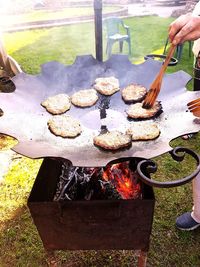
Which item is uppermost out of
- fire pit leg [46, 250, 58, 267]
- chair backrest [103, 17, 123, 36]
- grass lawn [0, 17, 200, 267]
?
chair backrest [103, 17, 123, 36]

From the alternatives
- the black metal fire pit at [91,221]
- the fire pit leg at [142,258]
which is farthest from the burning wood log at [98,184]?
the fire pit leg at [142,258]

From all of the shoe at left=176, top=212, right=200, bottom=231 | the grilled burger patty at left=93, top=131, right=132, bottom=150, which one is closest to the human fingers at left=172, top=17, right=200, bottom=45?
the grilled burger patty at left=93, top=131, right=132, bottom=150

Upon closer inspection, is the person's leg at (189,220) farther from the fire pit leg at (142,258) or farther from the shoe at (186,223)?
the fire pit leg at (142,258)

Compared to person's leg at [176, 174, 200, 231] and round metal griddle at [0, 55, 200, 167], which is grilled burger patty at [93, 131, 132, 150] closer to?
round metal griddle at [0, 55, 200, 167]

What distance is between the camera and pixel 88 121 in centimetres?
280

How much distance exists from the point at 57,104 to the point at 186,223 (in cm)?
209

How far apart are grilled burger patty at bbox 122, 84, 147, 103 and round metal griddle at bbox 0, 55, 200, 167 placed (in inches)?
4.2

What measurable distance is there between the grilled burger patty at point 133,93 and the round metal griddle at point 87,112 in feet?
0.35

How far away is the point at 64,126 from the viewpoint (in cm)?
258

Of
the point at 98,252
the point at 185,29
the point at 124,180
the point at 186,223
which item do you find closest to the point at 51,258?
the point at 98,252

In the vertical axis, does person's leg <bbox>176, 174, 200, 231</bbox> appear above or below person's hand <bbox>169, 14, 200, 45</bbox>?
below

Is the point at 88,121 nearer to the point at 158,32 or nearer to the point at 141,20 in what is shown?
the point at 158,32

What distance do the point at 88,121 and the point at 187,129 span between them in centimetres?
102

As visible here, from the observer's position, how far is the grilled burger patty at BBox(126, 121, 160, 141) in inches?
93.5
